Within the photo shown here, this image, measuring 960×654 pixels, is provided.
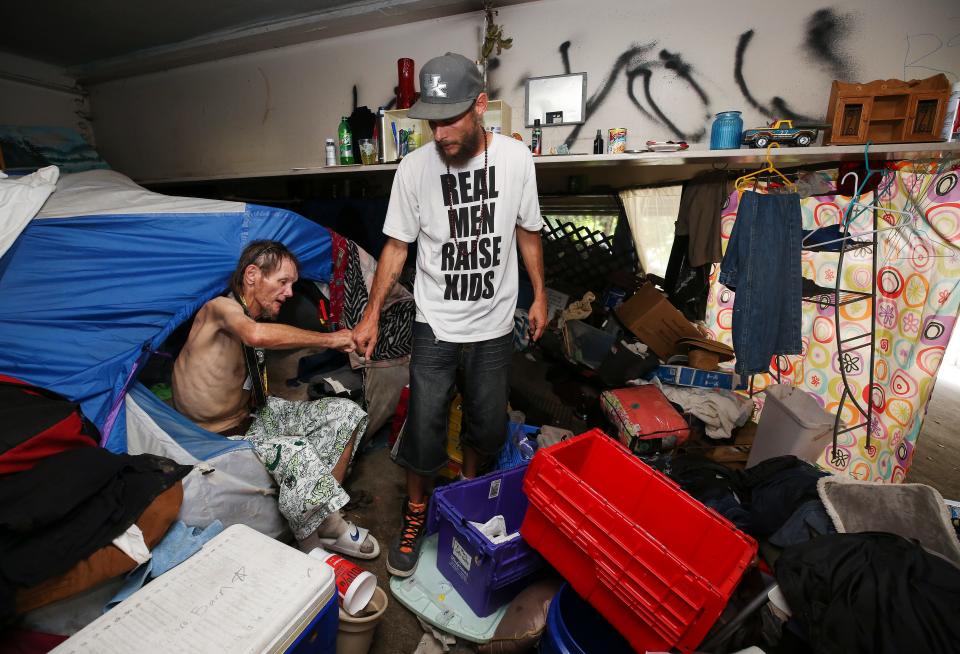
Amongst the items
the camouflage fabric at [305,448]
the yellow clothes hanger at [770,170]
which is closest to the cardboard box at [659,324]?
the yellow clothes hanger at [770,170]

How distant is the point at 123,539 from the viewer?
1098 mm

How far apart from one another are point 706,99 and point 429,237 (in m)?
1.90

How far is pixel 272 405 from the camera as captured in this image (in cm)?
195

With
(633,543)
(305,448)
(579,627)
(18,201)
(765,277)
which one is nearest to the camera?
(633,543)

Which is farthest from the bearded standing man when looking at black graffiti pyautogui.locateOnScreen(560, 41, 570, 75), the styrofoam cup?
black graffiti pyautogui.locateOnScreen(560, 41, 570, 75)

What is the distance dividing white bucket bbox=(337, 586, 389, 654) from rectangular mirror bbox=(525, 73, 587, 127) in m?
2.69

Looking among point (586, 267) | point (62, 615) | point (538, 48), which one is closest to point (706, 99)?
point (538, 48)

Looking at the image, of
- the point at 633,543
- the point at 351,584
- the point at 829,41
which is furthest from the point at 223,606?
the point at 829,41

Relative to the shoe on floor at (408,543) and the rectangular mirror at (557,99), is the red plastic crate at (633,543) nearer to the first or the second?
the shoe on floor at (408,543)

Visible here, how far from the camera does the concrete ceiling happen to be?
9.61 feet

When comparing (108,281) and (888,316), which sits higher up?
(108,281)

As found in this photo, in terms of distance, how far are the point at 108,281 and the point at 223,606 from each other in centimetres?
152

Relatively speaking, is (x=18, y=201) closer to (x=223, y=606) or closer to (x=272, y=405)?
(x=272, y=405)

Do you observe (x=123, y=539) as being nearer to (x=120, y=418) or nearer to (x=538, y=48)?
(x=120, y=418)
